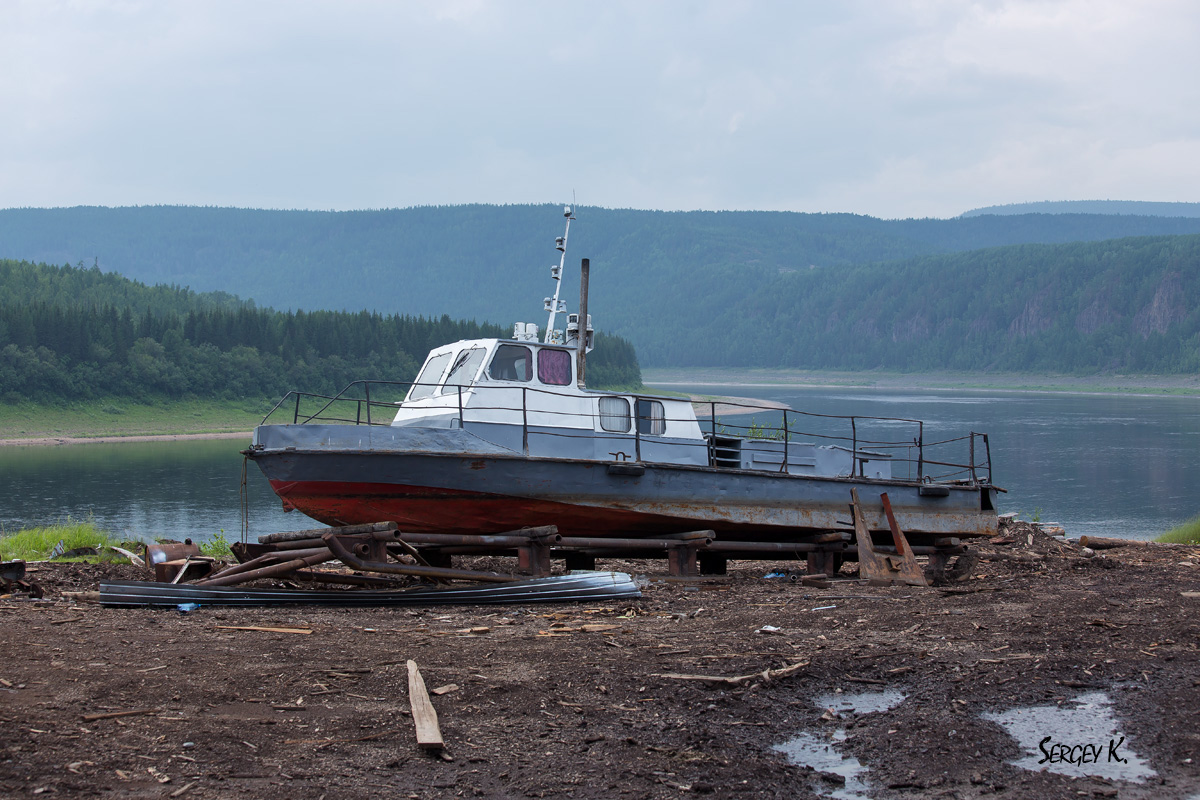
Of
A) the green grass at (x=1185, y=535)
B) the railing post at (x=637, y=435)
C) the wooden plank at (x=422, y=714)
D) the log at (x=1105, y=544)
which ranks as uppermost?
the railing post at (x=637, y=435)

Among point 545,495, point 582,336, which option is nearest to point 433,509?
point 545,495

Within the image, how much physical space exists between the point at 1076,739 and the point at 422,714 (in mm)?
3579

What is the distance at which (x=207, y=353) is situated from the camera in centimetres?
7362

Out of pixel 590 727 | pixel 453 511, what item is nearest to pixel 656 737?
pixel 590 727

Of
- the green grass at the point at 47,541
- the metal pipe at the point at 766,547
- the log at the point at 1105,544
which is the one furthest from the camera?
the log at the point at 1105,544

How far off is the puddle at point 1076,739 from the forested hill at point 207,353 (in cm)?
5136

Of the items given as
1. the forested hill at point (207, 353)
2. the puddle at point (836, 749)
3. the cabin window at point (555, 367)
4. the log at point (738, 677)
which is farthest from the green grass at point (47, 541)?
the forested hill at point (207, 353)

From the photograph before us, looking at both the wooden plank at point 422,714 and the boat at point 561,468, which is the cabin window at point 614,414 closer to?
the boat at point 561,468

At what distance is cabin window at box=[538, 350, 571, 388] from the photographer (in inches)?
527

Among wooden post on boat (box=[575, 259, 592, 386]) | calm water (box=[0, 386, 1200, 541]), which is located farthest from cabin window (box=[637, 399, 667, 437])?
calm water (box=[0, 386, 1200, 541])

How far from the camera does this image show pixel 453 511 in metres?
11.7

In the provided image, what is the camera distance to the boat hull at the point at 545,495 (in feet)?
37.4

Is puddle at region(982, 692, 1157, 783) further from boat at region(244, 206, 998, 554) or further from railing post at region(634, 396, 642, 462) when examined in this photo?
railing post at region(634, 396, 642, 462)

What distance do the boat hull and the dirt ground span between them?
2.21 m
